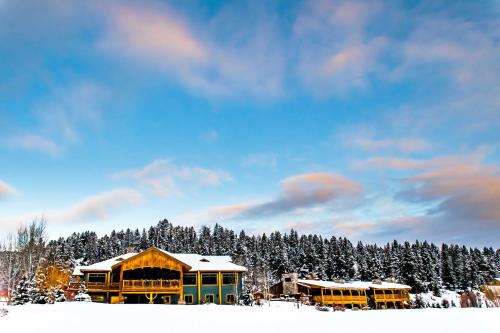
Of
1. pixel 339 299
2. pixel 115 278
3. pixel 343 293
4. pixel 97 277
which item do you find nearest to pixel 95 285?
pixel 97 277

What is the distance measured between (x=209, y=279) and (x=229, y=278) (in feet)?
8.58

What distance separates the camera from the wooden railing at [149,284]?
45156 mm

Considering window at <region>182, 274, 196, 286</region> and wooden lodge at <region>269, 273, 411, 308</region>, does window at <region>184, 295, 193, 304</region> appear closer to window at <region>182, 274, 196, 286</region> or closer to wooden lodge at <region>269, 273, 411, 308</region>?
window at <region>182, 274, 196, 286</region>

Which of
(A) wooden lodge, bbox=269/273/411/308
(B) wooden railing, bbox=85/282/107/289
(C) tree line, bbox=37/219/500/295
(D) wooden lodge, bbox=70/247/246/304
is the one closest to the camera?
(D) wooden lodge, bbox=70/247/246/304

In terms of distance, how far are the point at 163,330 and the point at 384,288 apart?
190 ft

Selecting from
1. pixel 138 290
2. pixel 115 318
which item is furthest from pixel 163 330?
pixel 138 290

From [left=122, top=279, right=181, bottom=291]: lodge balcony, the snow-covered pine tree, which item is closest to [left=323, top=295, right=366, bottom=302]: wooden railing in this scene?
[left=122, top=279, right=181, bottom=291]: lodge balcony

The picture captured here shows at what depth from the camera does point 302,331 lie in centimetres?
1894

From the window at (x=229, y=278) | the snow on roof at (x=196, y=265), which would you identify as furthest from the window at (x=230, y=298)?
the snow on roof at (x=196, y=265)

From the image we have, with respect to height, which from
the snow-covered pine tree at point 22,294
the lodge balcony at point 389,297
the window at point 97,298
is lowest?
the lodge balcony at point 389,297

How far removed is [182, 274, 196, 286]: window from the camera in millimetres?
48500

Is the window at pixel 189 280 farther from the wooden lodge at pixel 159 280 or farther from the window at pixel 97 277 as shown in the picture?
the window at pixel 97 277

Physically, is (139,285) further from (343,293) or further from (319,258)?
(319,258)

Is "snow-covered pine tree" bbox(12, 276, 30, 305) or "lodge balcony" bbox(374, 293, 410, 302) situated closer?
"snow-covered pine tree" bbox(12, 276, 30, 305)
